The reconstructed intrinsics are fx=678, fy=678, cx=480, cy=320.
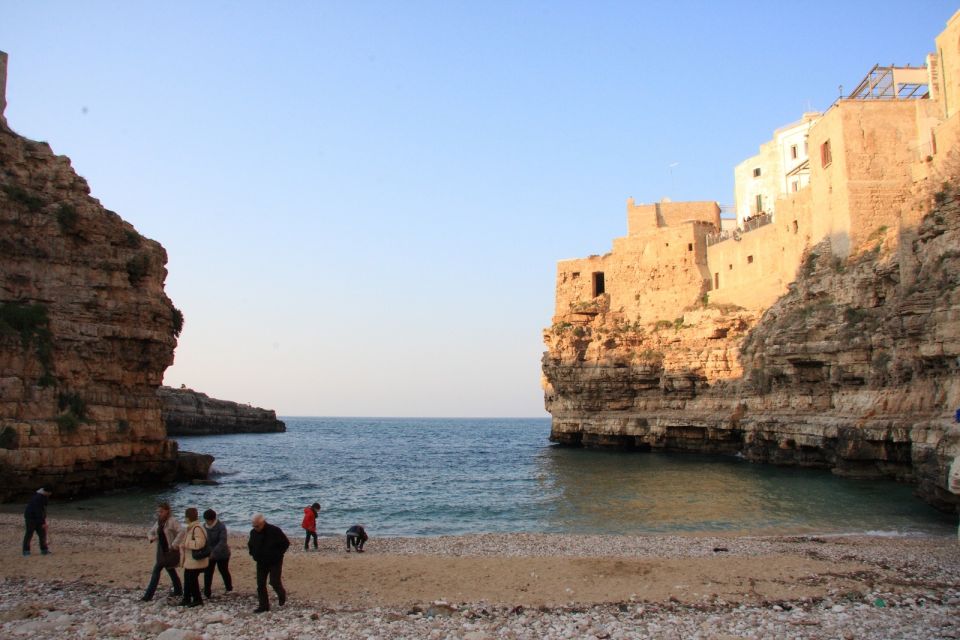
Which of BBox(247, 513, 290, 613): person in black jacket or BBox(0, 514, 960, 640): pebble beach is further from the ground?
BBox(247, 513, 290, 613): person in black jacket

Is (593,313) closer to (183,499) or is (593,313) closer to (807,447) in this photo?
(807,447)

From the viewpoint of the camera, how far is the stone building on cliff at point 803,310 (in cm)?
2245

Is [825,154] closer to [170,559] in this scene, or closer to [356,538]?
[356,538]

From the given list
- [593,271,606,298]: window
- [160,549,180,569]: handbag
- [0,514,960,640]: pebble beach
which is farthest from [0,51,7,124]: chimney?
[593,271,606,298]: window

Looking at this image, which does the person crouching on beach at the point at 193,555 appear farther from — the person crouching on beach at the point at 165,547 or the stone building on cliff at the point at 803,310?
the stone building on cliff at the point at 803,310

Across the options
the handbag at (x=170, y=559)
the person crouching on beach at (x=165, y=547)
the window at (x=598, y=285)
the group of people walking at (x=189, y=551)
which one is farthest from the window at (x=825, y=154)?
the handbag at (x=170, y=559)

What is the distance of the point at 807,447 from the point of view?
30.1 metres

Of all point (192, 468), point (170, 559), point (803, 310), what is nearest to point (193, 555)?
point (170, 559)

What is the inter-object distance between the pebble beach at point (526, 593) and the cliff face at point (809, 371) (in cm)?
723

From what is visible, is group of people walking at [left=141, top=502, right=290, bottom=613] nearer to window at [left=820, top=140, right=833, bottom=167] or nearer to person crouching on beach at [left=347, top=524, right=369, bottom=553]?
person crouching on beach at [left=347, top=524, right=369, bottom=553]

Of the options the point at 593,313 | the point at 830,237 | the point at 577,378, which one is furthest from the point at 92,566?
the point at 593,313

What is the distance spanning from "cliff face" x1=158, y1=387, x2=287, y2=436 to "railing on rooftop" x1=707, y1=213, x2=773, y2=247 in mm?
55007

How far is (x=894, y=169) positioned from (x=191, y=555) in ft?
114

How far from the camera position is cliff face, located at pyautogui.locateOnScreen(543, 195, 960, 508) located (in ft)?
68.4
